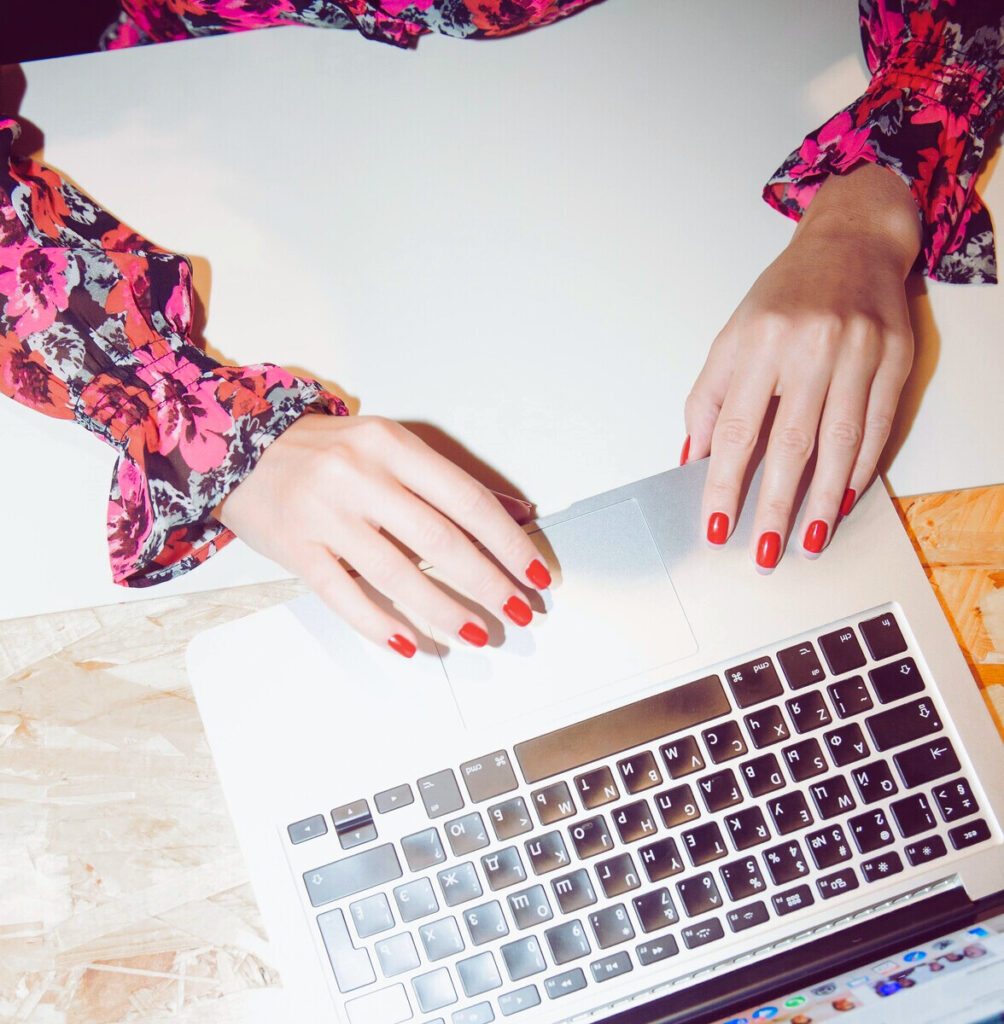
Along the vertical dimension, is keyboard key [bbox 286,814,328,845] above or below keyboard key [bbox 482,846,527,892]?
above

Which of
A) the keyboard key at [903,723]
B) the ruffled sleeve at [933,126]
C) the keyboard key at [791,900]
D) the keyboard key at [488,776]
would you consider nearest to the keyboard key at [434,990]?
the keyboard key at [488,776]

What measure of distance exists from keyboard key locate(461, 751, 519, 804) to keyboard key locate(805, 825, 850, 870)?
19 cm

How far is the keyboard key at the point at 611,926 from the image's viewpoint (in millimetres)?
487

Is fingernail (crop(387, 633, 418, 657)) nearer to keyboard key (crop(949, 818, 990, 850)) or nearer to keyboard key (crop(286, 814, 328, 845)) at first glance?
keyboard key (crop(286, 814, 328, 845))

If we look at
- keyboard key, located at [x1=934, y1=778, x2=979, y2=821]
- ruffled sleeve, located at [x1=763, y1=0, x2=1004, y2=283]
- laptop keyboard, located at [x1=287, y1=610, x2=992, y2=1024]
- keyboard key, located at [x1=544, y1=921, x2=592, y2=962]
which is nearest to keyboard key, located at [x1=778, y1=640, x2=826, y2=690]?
laptop keyboard, located at [x1=287, y1=610, x2=992, y2=1024]

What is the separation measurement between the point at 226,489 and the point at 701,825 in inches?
15.7

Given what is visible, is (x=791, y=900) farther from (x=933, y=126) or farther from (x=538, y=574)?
(x=933, y=126)

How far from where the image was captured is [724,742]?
501 millimetres

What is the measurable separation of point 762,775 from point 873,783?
0.23ft

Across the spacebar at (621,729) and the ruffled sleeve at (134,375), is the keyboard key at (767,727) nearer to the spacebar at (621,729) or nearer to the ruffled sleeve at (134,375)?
the spacebar at (621,729)

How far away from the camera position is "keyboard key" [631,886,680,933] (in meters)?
0.49

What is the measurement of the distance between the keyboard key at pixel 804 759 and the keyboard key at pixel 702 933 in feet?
0.34

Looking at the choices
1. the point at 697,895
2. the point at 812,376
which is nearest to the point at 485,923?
the point at 697,895

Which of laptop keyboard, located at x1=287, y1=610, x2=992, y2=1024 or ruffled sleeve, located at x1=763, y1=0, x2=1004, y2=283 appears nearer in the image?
laptop keyboard, located at x1=287, y1=610, x2=992, y2=1024
